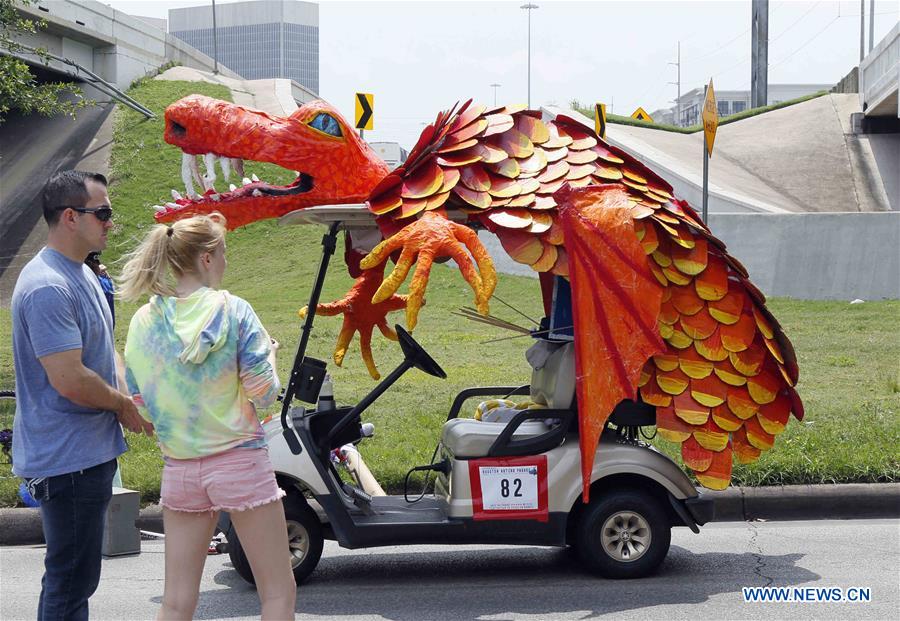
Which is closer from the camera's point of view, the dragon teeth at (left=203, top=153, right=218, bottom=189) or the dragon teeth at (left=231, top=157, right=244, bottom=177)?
the dragon teeth at (left=203, top=153, right=218, bottom=189)

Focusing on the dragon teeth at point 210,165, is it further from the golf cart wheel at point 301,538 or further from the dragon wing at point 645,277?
the golf cart wheel at point 301,538

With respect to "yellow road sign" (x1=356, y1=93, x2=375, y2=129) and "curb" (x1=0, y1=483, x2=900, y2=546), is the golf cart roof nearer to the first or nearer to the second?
"curb" (x1=0, y1=483, x2=900, y2=546)

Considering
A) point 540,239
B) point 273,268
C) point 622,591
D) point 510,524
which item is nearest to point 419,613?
point 510,524

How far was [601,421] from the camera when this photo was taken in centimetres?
530

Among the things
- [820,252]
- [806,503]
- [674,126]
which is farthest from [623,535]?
[674,126]

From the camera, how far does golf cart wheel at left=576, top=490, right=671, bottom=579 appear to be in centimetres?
540

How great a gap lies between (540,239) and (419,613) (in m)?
1.97

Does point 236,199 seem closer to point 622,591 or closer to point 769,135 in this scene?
point 622,591

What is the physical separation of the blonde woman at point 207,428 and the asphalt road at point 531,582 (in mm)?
1602

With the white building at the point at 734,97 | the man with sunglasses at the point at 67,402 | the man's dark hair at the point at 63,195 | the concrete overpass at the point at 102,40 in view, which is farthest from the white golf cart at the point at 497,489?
the white building at the point at 734,97

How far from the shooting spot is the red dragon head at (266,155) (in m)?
5.86

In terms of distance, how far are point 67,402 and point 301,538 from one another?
2.07 metres

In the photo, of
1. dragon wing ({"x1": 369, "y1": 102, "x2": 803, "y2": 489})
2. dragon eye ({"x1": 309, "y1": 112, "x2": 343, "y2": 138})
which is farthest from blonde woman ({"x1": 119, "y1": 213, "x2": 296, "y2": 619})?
dragon eye ({"x1": 309, "y1": 112, "x2": 343, "y2": 138})

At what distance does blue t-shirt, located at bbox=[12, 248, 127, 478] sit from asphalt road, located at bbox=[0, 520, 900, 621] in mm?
1722
